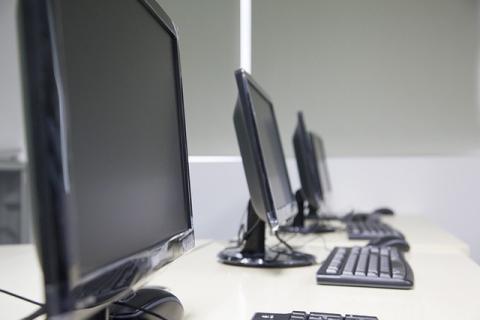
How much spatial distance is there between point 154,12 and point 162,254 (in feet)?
1.20

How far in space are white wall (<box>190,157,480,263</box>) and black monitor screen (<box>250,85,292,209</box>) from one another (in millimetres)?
1228

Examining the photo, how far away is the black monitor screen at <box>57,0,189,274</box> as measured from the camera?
48cm

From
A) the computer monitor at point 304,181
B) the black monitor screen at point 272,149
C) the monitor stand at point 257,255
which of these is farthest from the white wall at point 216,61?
the monitor stand at point 257,255

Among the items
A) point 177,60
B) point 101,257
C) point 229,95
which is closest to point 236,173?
point 229,95

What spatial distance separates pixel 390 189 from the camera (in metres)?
2.87

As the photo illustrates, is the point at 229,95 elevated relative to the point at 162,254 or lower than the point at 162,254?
elevated

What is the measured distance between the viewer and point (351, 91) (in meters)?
2.97

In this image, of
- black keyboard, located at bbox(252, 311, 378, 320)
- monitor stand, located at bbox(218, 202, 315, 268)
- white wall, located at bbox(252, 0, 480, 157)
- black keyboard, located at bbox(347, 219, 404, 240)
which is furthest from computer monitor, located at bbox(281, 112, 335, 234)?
black keyboard, located at bbox(252, 311, 378, 320)

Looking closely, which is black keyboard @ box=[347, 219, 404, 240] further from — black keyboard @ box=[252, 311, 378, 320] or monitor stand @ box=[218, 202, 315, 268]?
black keyboard @ box=[252, 311, 378, 320]

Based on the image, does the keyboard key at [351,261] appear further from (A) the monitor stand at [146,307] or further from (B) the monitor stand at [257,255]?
(A) the monitor stand at [146,307]

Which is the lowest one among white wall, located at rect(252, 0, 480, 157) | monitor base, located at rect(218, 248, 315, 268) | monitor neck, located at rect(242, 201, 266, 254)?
monitor base, located at rect(218, 248, 315, 268)

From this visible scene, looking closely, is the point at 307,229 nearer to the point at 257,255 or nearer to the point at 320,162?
the point at 320,162

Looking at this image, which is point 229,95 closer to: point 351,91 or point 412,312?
point 351,91

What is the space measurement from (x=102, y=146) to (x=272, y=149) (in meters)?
0.89
